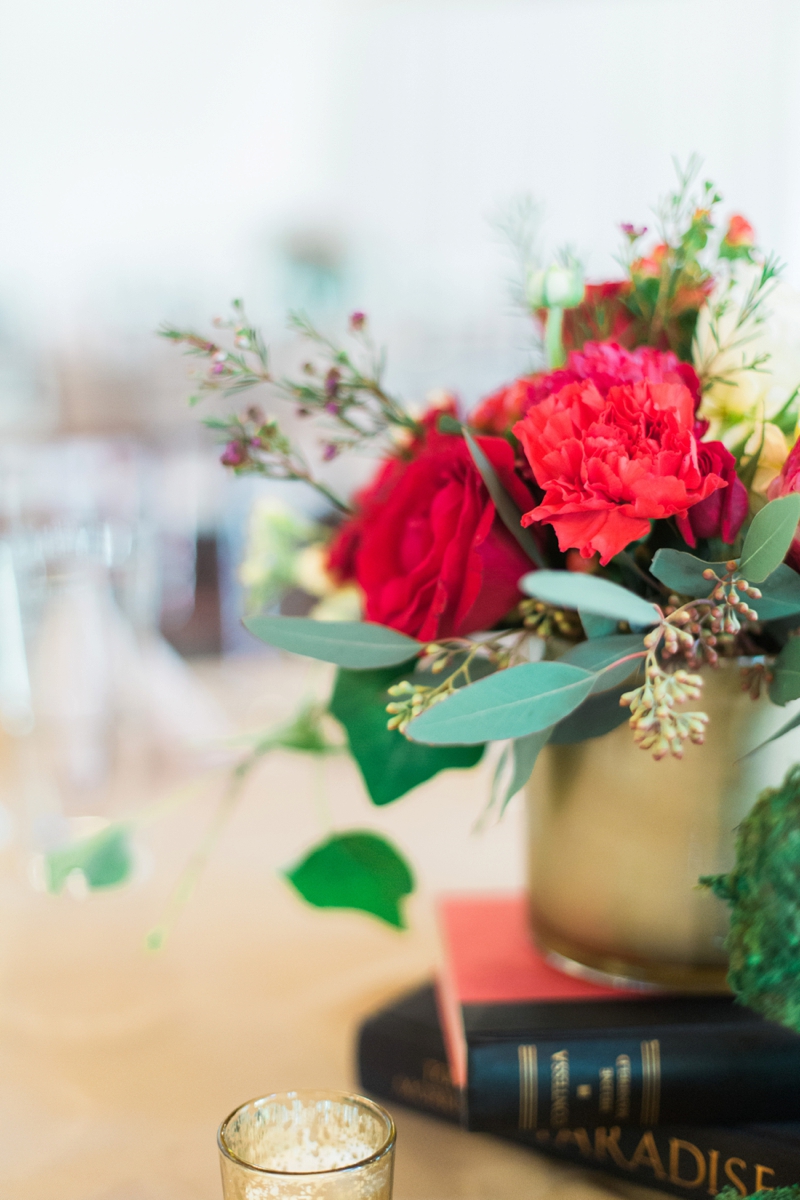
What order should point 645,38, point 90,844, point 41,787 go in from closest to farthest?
point 90,844, point 41,787, point 645,38

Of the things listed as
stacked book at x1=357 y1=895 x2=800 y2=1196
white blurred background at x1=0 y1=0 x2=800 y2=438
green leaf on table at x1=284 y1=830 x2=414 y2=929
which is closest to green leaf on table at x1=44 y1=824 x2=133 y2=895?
green leaf on table at x1=284 y1=830 x2=414 y2=929

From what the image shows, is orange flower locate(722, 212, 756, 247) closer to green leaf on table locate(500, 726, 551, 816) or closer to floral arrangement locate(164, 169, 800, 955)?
floral arrangement locate(164, 169, 800, 955)

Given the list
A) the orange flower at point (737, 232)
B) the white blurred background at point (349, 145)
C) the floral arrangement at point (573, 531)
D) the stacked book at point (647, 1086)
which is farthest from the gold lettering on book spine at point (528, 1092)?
the white blurred background at point (349, 145)

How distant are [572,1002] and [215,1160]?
169 mm

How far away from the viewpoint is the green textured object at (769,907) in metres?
0.29

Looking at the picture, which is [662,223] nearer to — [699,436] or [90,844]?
[699,436]

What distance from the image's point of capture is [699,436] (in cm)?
34

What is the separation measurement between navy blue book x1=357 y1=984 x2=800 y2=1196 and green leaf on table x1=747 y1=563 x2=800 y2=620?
19 centimetres

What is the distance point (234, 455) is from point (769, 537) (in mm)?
229

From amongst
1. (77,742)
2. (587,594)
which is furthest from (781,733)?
(77,742)

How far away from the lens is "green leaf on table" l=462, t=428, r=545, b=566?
34 centimetres

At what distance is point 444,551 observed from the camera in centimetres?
36

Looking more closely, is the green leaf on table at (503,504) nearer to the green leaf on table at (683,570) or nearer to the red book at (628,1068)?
the green leaf on table at (683,570)

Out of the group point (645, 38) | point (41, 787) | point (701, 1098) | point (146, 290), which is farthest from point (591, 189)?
point (701, 1098)
